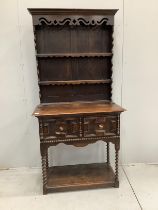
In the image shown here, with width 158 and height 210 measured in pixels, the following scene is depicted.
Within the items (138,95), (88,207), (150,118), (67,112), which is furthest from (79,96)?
(88,207)

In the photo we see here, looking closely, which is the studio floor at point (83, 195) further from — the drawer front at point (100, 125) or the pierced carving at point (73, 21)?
Answer: the pierced carving at point (73, 21)

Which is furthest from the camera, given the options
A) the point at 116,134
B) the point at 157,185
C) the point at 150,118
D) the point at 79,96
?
the point at 150,118

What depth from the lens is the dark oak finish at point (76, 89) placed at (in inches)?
85.0

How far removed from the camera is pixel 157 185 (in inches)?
94.8

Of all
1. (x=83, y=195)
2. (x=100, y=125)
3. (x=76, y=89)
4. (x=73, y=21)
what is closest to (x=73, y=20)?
(x=73, y=21)

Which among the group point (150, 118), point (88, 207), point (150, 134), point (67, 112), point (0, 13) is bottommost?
point (88, 207)

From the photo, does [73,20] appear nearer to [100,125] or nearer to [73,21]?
[73,21]

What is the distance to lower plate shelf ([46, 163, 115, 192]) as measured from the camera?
2334 millimetres

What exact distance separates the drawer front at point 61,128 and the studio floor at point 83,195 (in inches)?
26.0

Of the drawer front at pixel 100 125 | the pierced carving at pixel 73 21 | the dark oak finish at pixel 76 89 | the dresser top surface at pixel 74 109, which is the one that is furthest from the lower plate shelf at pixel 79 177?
the pierced carving at pixel 73 21

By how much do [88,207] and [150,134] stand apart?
132cm

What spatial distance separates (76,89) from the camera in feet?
8.50

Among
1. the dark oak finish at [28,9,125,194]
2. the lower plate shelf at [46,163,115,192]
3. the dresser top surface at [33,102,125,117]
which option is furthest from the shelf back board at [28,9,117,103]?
the lower plate shelf at [46,163,115,192]

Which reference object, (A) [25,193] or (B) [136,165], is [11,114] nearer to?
(A) [25,193]
